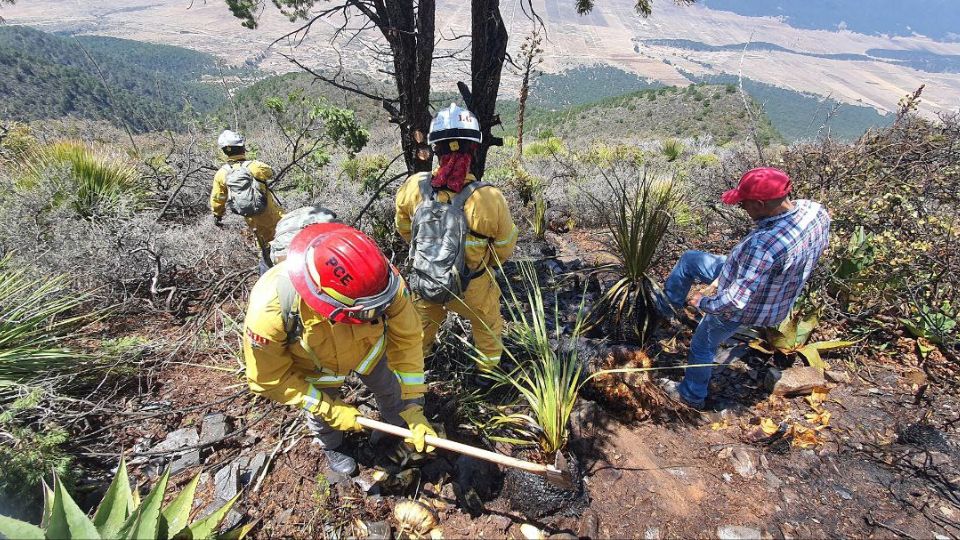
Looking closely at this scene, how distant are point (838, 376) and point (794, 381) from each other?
0.41 metres

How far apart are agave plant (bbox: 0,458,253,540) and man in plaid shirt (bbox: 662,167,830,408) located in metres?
2.81

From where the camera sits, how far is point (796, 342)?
3.17m

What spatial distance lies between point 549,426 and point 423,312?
3.86 ft

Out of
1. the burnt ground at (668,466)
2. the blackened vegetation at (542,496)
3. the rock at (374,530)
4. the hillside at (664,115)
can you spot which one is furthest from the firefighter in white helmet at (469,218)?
the hillside at (664,115)

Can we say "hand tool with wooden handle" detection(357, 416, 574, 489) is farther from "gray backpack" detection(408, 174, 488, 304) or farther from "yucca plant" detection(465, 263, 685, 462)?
"gray backpack" detection(408, 174, 488, 304)

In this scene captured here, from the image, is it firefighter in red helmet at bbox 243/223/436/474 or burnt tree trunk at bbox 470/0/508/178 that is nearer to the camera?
firefighter in red helmet at bbox 243/223/436/474

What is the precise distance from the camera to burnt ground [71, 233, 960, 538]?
2.19 meters

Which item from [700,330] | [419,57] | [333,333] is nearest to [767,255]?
[700,330]

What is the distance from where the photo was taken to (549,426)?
229 cm

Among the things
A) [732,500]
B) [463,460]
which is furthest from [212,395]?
[732,500]

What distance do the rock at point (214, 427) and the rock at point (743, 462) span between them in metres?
3.23

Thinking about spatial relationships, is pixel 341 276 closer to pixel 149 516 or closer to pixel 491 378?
pixel 149 516

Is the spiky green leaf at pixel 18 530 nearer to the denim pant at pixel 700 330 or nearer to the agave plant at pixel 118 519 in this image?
the agave plant at pixel 118 519

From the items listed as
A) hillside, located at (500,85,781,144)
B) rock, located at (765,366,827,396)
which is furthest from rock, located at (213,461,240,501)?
hillside, located at (500,85,781,144)
